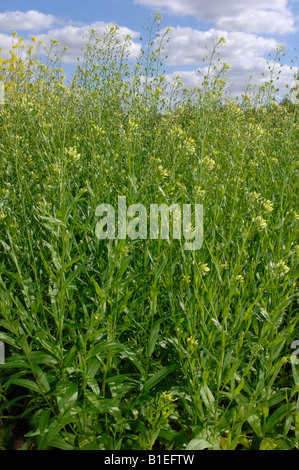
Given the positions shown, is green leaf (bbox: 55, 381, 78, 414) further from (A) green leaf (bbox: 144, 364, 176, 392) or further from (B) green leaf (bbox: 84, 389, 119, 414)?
(A) green leaf (bbox: 144, 364, 176, 392)

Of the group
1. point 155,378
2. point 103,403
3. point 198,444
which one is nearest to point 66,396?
point 103,403

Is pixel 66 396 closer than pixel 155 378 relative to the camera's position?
Yes

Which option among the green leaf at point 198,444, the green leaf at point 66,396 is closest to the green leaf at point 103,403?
the green leaf at point 66,396

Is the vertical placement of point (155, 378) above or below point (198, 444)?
above

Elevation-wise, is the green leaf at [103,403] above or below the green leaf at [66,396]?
below

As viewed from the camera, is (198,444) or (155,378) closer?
(198,444)

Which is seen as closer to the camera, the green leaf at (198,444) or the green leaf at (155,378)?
the green leaf at (198,444)

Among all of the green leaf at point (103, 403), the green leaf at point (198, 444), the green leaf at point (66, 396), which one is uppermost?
the green leaf at point (66, 396)

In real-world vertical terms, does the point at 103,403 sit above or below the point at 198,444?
above

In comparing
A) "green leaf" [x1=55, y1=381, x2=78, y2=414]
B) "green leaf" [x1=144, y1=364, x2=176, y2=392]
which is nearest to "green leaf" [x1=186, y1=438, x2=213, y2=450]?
"green leaf" [x1=144, y1=364, x2=176, y2=392]

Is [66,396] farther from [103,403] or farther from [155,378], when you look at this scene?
[155,378]

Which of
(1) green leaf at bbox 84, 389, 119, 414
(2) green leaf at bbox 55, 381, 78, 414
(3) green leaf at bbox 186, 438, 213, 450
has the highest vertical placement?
(2) green leaf at bbox 55, 381, 78, 414

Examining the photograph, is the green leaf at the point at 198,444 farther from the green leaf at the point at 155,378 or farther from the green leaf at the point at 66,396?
the green leaf at the point at 66,396

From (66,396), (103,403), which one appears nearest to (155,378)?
(103,403)
